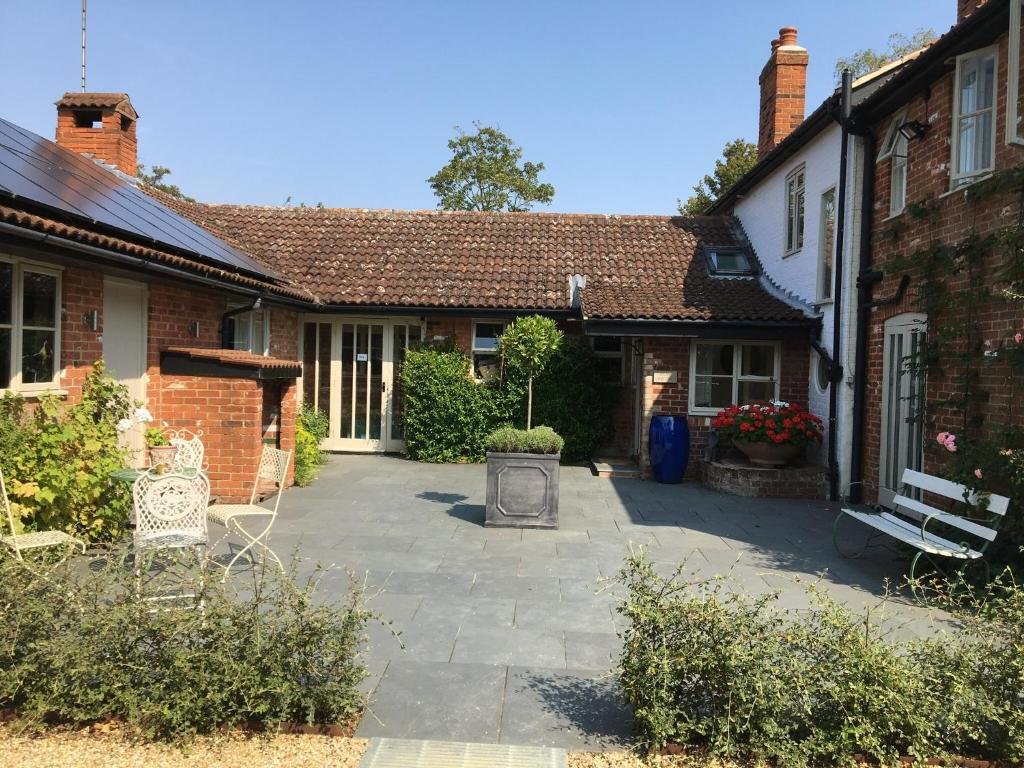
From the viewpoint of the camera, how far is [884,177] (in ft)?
30.3

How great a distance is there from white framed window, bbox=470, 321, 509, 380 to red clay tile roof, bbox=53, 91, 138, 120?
706 centimetres

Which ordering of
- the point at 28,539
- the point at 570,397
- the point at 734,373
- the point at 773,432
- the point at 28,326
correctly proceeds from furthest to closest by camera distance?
the point at 570,397, the point at 734,373, the point at 773,432, the point at 28,326, the point at 28,539

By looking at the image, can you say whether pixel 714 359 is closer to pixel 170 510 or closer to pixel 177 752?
pixel 170 510

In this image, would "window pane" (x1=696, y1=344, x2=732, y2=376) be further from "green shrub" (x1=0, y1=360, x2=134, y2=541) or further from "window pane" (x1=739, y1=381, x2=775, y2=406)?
"green shrub" (x1=0, y1=360, x2=134, y2=541)

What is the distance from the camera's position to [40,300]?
6516 millimetres

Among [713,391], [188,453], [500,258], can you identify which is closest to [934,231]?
[713,391]

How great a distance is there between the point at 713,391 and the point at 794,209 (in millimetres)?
3430

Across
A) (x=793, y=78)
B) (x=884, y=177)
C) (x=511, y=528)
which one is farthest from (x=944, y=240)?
(x=793, y=78)

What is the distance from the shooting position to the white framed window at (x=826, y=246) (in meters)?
10.6

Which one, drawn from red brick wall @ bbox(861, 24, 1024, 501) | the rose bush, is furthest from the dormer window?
red brick wall @ bbox(861, 24, 1024, 501)

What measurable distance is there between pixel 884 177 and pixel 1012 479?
492 cm

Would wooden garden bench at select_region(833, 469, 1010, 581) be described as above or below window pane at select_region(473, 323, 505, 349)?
below

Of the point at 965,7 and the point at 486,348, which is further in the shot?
the point at 486,348

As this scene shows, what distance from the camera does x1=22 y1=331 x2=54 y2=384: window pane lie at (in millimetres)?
6367
